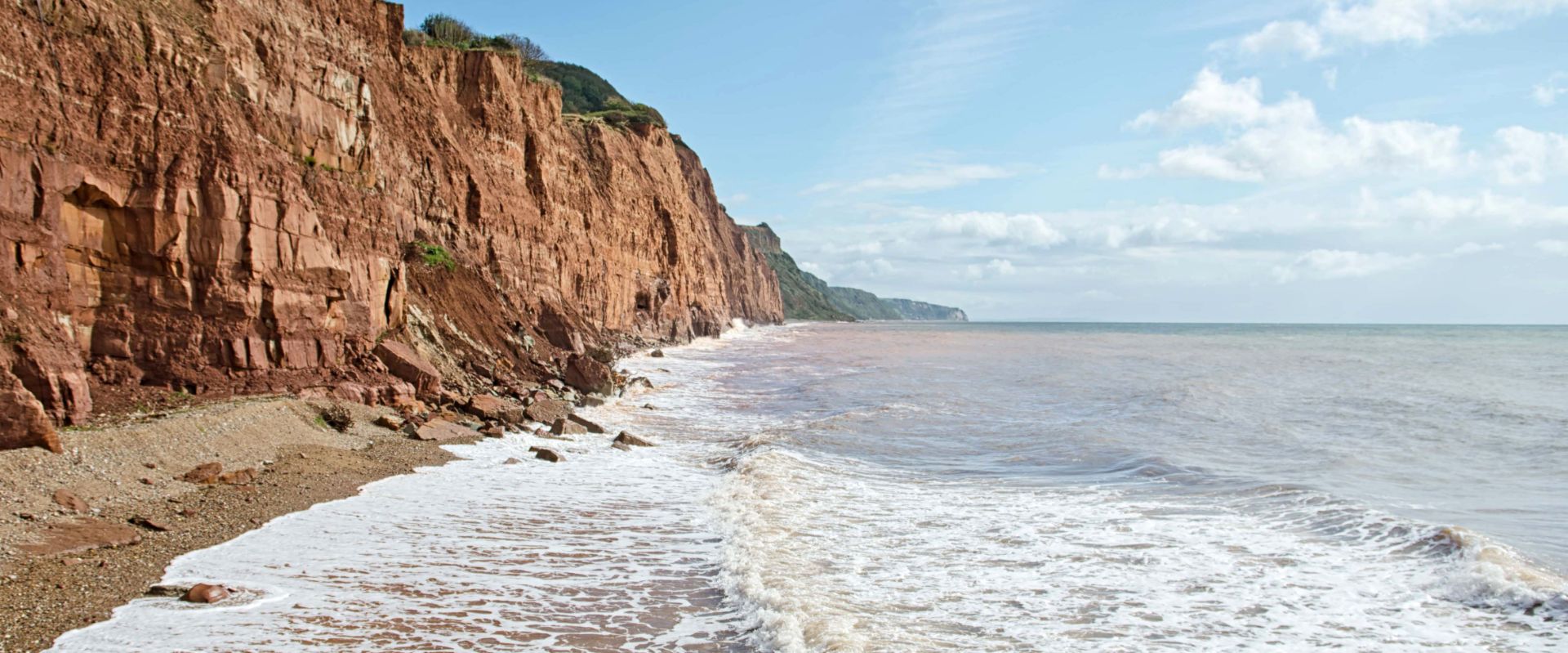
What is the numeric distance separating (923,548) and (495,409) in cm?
1127

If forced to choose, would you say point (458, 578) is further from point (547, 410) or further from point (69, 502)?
point (547, 410)

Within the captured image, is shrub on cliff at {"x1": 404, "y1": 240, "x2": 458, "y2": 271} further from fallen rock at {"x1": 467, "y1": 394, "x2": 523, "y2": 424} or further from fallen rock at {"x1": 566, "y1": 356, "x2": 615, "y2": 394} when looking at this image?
fallen rock at {"x1": 467, "y1": 394, "x2": 523, "y2": 424}

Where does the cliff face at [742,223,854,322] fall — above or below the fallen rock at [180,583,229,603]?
above

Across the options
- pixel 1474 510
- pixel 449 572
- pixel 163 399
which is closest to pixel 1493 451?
pixel 1474 510

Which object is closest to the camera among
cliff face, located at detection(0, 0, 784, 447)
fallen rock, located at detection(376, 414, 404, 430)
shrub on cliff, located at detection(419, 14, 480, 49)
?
cliff face, located at detection(0, 0, 784, 447)

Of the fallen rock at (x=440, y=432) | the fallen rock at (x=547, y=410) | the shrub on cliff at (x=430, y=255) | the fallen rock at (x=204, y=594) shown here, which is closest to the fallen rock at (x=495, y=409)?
the fallen rock at (x=547, y=410)

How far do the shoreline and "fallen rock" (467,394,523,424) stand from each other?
124 inches

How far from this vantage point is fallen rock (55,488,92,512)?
8.33 m

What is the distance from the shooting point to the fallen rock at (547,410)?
19.0m

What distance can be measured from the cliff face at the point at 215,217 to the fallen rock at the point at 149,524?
1.77 m

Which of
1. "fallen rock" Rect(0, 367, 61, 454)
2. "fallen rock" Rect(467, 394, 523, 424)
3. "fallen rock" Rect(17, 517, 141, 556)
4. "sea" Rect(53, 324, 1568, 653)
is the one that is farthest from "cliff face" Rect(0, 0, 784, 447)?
"sea" Rect(53, 324, 1568, 653)

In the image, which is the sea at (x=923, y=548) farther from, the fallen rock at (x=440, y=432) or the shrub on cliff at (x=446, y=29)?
the shrub on cliff at (x=446, y=29)

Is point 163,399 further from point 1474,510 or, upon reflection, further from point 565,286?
point 565,286

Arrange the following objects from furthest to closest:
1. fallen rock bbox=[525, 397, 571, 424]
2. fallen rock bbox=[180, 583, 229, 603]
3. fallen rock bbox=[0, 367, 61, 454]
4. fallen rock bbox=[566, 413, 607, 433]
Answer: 1. fallen rock bbox=[525, 397, 571, 424]
2. fallen rock bbox=[566, 413, 607, 433]
3. fallen rock bbox=[0, 367, 61, 454]
4. fallen rock bbox=[180, 583, 229, 603]
